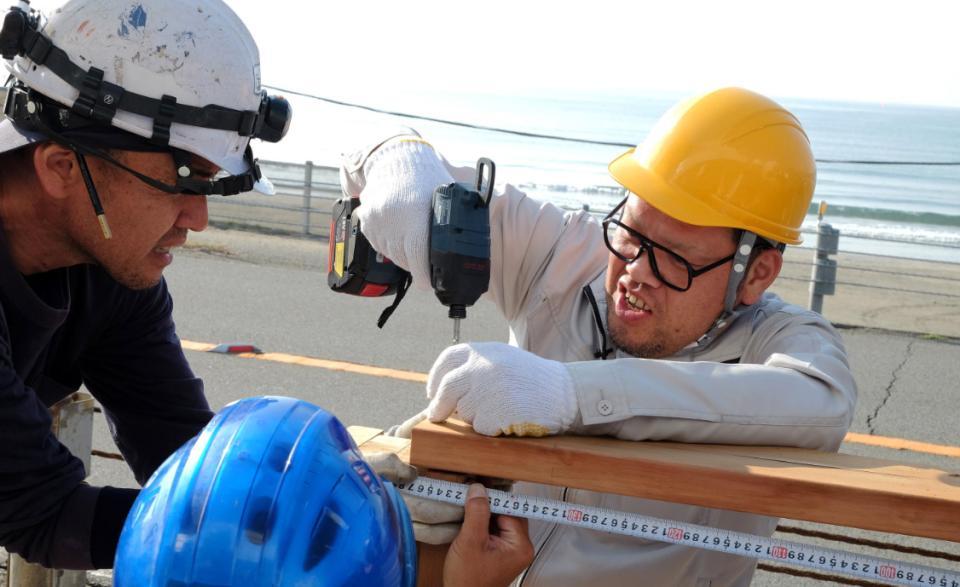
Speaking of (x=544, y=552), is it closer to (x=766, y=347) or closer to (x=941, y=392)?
(x=766, y=347)

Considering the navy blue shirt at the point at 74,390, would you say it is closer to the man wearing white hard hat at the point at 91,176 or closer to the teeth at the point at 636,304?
the man wearing white hard hat at the point at 91,176

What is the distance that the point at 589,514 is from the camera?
2109mm

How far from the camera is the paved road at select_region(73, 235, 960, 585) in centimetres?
668

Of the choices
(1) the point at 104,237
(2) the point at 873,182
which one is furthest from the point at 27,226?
(2) the point at 873,182

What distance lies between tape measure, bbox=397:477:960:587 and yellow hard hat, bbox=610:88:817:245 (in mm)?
850

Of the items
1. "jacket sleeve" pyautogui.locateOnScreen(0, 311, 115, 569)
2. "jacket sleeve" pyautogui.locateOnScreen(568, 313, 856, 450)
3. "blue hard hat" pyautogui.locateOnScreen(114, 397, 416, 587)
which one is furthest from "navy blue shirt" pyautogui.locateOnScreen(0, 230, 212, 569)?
"jacket sleeve" pyautogui.locateOnScreen(568, 313, 856, 450)

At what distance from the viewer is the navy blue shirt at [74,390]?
2318mm

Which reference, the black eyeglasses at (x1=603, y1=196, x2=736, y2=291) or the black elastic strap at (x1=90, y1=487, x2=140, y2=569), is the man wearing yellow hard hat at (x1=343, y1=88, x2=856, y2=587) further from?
the black elastic strap at (x1=90, y1=487, x2=140, y2=569)

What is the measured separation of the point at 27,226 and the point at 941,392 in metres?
6.68

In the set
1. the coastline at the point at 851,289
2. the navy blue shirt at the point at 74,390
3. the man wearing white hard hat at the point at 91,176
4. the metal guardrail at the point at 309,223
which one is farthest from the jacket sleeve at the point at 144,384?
the coastline at the point at 851,289

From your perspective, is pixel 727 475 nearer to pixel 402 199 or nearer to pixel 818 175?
pixel 402 199

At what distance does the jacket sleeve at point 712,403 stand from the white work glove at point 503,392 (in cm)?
6

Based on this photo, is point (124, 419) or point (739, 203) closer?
point (739, 203)

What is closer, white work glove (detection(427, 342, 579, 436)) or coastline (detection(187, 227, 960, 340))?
white work glove (detection(427, 342, 579, 436))
